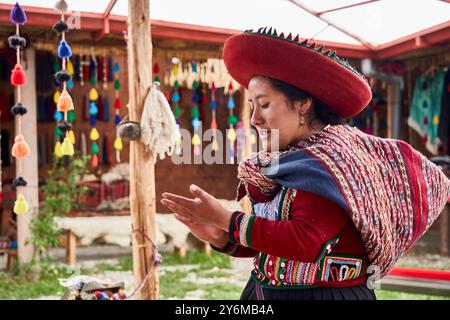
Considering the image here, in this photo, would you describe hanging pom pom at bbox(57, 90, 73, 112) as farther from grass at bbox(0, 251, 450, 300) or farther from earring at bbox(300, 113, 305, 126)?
grass at bbox(0, 251, 450, 300)

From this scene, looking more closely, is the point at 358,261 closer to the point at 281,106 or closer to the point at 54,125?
the point at 281,106

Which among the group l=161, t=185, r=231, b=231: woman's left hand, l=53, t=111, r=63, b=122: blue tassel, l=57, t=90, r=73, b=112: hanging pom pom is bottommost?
l=161, t=185, r=231, b=231: woman's left hand

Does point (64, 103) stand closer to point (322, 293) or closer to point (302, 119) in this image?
point (302, 119)

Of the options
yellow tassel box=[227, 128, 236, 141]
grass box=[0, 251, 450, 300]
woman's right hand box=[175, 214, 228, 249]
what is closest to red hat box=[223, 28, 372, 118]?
woman's right hand box=[175, 214, 228, 249]

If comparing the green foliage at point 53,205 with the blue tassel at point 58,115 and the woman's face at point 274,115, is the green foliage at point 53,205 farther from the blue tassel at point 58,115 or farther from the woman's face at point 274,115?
the woman's face at point 274,115

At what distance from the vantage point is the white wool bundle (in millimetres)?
3938

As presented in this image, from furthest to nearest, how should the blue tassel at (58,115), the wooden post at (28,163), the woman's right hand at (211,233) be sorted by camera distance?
1. the blue tassel at (58,115)
2. the wooden post at (28,163)
3. the woman's right hand at (211,233)

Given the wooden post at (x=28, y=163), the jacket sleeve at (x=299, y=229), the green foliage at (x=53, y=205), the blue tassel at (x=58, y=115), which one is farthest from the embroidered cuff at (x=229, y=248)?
the blue tassel at (x=58, y=115)

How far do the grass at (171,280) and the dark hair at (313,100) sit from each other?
4127 millimetres

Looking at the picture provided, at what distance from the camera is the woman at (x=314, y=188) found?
137cm

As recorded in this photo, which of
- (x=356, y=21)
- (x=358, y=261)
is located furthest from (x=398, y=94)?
(x=358, y=261)

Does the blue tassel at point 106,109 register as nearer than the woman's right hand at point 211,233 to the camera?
No
